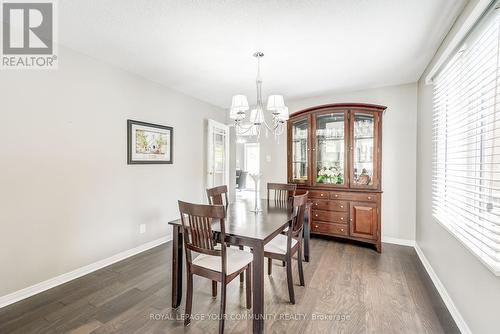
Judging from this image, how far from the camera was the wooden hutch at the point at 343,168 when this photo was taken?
3259mm

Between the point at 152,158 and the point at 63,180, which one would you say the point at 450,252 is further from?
the point at 63,180

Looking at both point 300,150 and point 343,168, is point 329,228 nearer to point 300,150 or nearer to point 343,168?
point 343,168

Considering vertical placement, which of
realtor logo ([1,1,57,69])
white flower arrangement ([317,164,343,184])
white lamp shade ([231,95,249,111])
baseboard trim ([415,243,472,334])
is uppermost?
realtor logo ([1,1,57,69])

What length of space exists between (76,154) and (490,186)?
362cm

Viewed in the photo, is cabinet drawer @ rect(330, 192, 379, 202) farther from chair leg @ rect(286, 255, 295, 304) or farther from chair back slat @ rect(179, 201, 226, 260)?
chair back slat @ rect(179, 201, 226, 260)

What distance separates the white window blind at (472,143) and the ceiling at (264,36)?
448 millimetres

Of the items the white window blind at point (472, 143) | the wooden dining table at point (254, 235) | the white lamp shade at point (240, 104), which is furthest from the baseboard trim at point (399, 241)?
the white lamp shade at point (240, 104)

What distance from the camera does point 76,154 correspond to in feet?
8.12

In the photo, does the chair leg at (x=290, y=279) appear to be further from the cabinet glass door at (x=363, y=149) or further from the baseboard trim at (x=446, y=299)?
the cabinet glass door at (x=363, y=149)

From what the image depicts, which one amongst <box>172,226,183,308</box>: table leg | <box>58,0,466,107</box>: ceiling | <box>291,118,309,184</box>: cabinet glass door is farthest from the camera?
<box>291,118,309,184</box>: cabinet glass door

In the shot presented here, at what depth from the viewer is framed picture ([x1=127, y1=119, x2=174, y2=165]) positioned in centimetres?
303

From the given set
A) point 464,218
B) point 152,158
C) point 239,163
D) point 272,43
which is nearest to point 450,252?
point 464,218

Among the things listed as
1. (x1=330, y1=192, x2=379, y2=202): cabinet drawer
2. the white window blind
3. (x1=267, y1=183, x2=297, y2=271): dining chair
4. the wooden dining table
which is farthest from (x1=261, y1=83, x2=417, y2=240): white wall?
the wooden dining table

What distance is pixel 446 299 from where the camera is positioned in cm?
202
